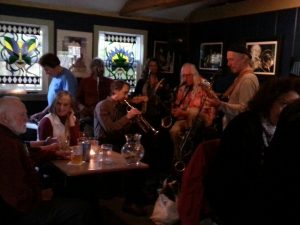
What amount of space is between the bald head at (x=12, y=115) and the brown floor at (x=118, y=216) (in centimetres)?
139

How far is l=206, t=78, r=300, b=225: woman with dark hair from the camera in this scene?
1635 millimetres

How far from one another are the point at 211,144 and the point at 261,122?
0.35 metres

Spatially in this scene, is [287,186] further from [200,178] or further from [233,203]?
[200,178]

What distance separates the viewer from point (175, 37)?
589 centimetres

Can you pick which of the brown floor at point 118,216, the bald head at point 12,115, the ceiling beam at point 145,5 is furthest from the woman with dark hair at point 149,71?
the bald head at point 12,115

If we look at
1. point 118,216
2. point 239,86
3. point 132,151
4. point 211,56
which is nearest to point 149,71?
point 211,56

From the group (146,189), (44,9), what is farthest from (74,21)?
(146,189)

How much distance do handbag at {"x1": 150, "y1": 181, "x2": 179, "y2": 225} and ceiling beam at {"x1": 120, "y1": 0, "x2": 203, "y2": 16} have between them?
7.38 ft

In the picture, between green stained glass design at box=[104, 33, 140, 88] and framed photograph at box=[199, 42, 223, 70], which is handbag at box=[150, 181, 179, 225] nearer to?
framed photograph at box=[199, 42, 223, 70]

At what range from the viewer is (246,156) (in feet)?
5.47

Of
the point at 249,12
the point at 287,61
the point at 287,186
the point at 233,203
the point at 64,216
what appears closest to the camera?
the point at 287,186

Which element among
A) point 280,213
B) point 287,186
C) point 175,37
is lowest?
point 280,213

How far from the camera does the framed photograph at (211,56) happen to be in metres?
5.44

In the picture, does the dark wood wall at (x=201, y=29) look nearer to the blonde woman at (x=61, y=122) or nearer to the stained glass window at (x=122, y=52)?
the stained glass window at (x=122, y=52)
